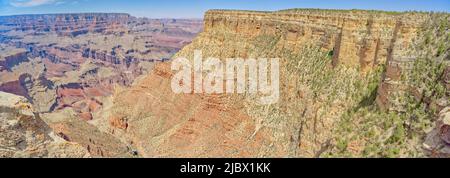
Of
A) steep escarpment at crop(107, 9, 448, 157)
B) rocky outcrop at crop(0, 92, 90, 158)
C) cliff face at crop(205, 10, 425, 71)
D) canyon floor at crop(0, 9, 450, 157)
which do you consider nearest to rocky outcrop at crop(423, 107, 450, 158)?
canyon floor at crop(0, 9, 450, 157)

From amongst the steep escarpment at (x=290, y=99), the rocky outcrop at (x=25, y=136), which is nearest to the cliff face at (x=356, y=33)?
the steep escarpment at (x=290, y=99)

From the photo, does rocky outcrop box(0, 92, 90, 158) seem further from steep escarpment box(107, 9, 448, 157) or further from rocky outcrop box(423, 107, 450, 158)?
rocky outcrop box(423, 107, 450, 158)

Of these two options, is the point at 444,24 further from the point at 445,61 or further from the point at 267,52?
the point at 267,52

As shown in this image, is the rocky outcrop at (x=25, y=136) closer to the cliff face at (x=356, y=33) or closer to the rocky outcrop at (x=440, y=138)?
the rocky outcrop at (x=440, y=138)

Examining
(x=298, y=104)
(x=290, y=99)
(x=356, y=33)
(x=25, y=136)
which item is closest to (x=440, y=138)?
(x=356, y=33)

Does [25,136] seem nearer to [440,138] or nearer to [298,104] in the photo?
[298,104]

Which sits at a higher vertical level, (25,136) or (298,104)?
(25,136)
